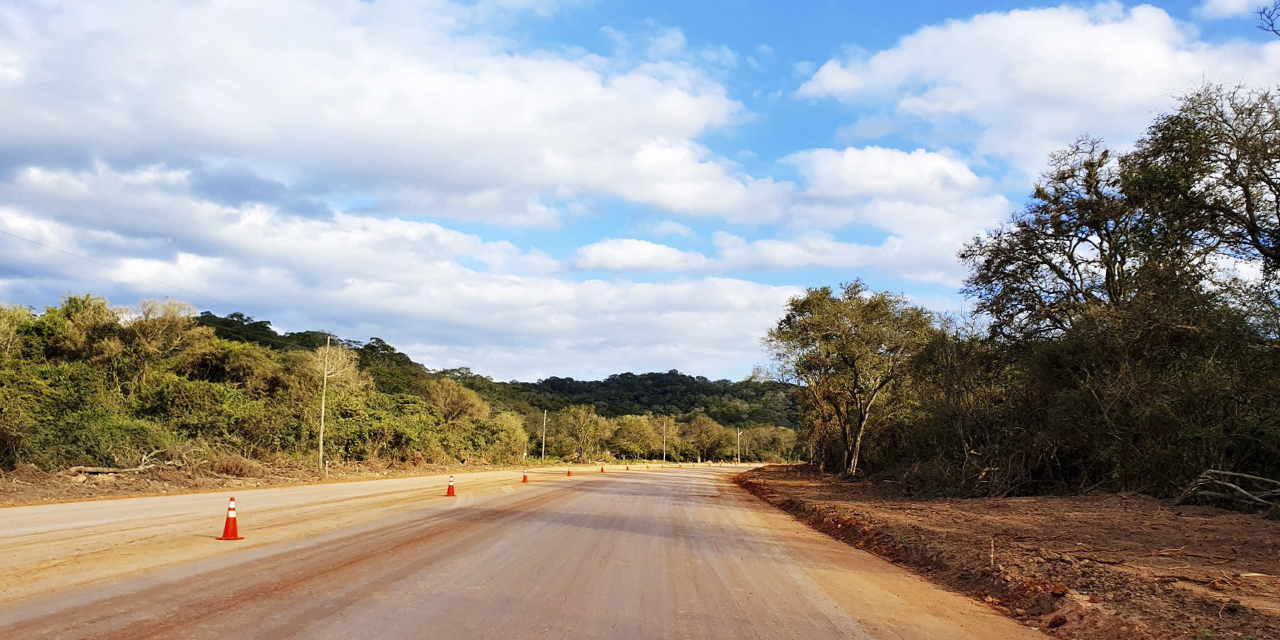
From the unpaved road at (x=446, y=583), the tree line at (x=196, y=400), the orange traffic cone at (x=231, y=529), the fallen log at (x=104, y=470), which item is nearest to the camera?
the unpaved road at (x=446, y=583)

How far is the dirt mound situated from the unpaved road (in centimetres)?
68

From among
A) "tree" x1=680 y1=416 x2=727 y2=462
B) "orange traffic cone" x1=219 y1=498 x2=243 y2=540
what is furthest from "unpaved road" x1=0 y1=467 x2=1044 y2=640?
"tree" x1=680 y1=416 x2=727 y2=462

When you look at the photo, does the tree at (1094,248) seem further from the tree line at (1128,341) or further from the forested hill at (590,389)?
the forested hill at (590,389)

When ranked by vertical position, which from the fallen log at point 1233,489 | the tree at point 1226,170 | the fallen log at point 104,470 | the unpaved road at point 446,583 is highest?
the tree at point 1226,170

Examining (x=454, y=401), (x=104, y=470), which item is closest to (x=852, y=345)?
(x=104, y=470)

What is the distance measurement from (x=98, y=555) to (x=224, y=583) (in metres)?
3.22

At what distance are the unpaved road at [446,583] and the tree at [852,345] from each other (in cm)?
2047

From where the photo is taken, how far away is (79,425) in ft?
84.9

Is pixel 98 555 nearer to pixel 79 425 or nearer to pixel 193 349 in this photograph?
pixel 79 425

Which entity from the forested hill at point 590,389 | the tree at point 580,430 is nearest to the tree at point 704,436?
the forested hill at point 590,389

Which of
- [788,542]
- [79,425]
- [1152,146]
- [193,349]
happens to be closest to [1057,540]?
[788,542]

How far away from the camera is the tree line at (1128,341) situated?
565 inches

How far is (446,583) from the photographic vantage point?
308 inches

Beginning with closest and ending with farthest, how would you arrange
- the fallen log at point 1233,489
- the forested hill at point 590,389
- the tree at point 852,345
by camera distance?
the fallen log at point 1233,489
the tree at point 852,345
the forested hill at point 590,389
